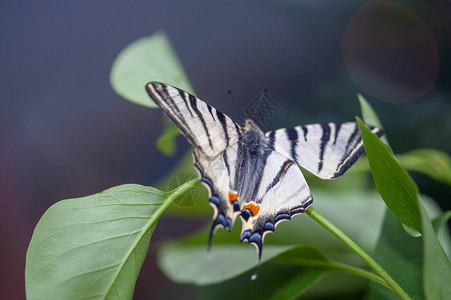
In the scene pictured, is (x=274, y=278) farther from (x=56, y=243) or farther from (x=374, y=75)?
(x=374, y=75)

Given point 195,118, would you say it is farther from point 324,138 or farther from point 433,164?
point 433,164

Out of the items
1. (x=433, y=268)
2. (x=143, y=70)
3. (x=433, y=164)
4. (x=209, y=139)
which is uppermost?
(x=143, y=70)

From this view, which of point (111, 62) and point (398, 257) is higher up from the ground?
point (111, 62)

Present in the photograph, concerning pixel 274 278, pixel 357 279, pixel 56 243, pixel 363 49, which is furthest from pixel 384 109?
pixel 56 243

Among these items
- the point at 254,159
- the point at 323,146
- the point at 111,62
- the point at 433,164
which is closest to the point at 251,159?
the point at 254,159

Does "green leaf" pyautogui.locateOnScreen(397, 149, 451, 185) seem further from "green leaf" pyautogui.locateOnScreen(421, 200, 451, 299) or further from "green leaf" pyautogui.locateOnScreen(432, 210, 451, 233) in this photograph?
"green leaf" pyautogui.locateOnScreen(421, 200, 451, 299)

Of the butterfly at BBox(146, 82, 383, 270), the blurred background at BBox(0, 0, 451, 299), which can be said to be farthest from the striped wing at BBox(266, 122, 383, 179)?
the blurred background at BBox(0, 0, 451, 299)

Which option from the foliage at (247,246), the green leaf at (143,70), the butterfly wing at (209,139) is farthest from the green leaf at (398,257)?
the green leaf at (143,70)
